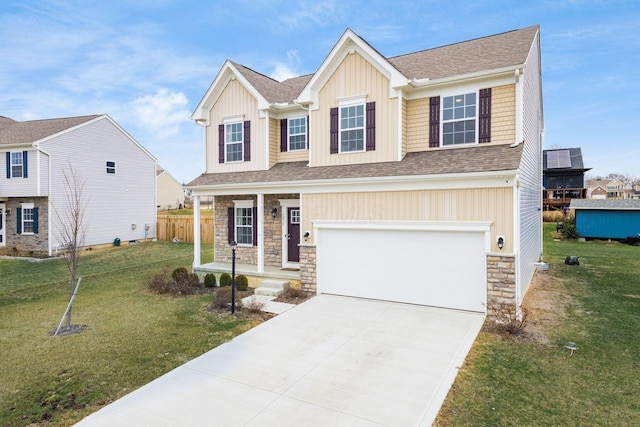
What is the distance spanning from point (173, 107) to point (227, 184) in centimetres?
2202

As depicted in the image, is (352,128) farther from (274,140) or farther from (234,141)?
(234,141)

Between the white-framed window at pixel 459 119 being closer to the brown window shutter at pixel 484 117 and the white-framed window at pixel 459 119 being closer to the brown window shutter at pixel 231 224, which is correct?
the brown window shutter at pixel 484 117

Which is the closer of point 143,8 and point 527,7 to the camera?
point 143,8

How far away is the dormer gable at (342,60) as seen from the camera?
405 inches

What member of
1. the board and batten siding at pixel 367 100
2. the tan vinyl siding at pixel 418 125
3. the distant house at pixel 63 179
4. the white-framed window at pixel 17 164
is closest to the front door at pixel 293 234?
the board and batten siding at pixel 367 100

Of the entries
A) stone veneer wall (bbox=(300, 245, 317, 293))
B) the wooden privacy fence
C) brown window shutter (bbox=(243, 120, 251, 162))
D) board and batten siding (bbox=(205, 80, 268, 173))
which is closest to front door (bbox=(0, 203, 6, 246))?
the wooden privacy fence

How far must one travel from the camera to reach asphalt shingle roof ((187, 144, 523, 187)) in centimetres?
862

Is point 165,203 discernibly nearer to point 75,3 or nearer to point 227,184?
point 75,3

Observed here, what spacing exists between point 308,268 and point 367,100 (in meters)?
5.28

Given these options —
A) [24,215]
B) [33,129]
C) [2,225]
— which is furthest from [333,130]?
[2,225]

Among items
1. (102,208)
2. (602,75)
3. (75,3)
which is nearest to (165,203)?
(102,208)

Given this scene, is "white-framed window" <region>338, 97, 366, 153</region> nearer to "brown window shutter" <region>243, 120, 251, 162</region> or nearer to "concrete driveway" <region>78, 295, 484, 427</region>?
"brown window shutter" <region>243, 120, 251, 162</region>

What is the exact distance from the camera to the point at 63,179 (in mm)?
20328

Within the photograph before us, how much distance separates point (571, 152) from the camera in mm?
35844
